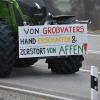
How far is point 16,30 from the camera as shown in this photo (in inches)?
540

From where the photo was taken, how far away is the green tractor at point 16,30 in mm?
13094

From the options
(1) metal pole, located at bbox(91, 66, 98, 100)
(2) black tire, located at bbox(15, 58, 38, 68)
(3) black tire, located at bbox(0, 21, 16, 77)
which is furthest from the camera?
(2) black tire, located at bbox(15, 58, 38, 68)

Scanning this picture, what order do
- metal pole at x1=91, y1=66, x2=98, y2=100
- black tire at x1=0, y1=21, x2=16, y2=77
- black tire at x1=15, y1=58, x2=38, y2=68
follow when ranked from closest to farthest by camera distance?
1. metal pole at x1=91, y1=66, x2=98, y2=100
2. black tire at x1=0, y1=21, x2=16, y2=77
3. black tire at x1=15, y1=58, x2=38, y2=68

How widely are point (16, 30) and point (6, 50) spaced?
0.80 meters

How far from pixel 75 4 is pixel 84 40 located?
55.9ft

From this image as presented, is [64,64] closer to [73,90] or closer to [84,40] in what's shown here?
[84,40]

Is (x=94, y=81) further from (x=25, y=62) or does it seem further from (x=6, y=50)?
(x=25, y=62)

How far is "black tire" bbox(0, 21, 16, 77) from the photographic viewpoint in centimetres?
1306


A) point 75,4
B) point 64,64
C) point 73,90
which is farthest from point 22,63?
point 75,4

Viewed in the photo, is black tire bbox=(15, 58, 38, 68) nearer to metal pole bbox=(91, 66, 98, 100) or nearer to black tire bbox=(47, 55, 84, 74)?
black tire bbox=(47, 55, 84, 74)

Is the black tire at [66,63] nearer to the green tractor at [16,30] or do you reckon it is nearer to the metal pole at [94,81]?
the green tractor at [16,30]

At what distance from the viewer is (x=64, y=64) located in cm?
1423

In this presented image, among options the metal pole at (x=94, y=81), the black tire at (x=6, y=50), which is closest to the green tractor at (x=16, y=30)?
the black tire at (x=6, y=50)

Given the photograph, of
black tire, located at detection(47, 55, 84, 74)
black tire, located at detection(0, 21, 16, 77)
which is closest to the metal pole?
black tire, located at detection(0, 21, 16, 77)
